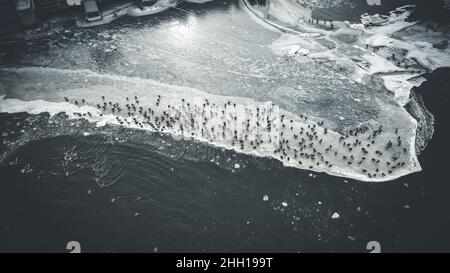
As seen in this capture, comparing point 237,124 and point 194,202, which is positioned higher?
point 237,124

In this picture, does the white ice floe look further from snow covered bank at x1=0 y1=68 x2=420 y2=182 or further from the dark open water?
the dark open water

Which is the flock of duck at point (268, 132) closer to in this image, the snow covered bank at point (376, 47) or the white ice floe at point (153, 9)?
the snow covered bank at point (376, 47)

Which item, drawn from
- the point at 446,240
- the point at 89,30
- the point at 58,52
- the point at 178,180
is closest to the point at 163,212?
the point at 178,180

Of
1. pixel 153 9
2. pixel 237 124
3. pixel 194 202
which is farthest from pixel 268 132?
pixel 153 9

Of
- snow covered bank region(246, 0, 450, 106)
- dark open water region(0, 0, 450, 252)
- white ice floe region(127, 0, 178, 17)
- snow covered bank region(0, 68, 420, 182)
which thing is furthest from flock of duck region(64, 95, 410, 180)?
white ice floe region(127, 0, 178, 17)

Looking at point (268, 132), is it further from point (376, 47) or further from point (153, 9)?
point (153, 9)
